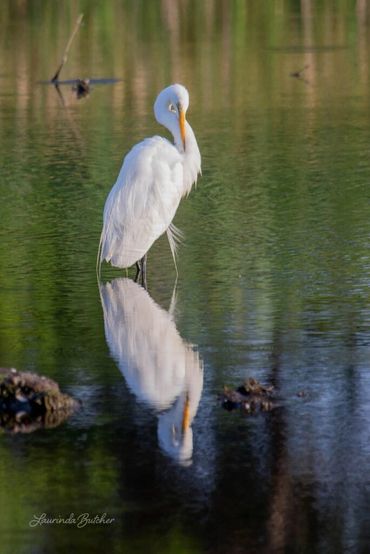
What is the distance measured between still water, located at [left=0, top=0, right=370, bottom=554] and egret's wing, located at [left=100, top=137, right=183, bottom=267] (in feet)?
0.87

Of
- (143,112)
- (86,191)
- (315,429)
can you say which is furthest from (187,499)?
(143,112)

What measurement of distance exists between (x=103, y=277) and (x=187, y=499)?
4.01m

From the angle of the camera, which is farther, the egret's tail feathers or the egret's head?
the egret's head

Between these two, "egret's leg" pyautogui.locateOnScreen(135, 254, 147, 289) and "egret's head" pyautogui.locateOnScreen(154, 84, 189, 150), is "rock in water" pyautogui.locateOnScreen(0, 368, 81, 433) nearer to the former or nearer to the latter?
"egret's leg" pyautogui.locateOnScreen(135, 254, 147, 289)

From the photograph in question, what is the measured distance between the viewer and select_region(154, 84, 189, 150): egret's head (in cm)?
Result: 952

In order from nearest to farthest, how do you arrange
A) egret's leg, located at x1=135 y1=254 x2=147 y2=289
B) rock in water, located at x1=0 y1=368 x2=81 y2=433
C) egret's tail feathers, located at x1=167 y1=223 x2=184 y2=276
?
rock in water, located at x1=0 y1=368 x2=81 y2=433, egret's leg, located at x1=135 y1=254 x2=147 y2=289, egret's tail feathers, located at x1=167 y1=223 x2=184 y2=276

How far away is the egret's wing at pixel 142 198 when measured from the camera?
9109mm

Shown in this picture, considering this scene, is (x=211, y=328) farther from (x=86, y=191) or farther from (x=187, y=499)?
(x=86, y=191)

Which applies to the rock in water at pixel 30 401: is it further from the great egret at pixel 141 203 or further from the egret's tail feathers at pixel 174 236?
the egret's tail feathers at pixel 174 236
